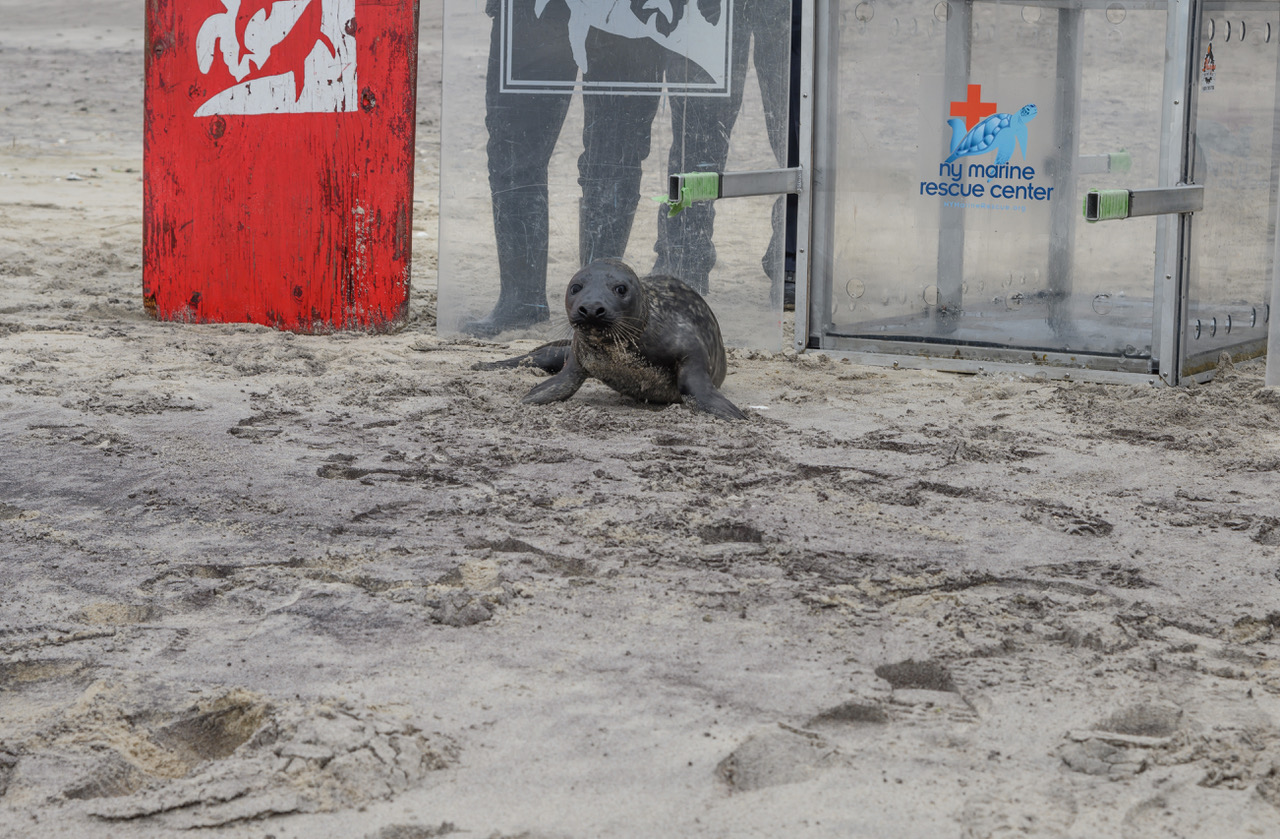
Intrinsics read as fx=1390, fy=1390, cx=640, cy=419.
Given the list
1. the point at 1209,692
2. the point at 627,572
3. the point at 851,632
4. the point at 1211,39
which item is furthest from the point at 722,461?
the point at 1211,39

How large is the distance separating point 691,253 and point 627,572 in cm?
301

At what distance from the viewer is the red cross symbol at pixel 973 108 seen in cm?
513

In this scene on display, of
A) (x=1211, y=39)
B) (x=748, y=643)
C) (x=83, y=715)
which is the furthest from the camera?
(x=1211, y=39)

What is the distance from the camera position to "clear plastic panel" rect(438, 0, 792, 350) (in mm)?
5426

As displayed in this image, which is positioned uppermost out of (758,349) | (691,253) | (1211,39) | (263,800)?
(1211,39)

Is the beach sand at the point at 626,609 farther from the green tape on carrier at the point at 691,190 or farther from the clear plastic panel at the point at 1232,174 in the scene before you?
the green tape on carrier at the point at 691,190

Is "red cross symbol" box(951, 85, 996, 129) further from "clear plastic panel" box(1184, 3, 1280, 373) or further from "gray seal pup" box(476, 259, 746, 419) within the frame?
"gray seal pup" box(476, 259, 746, 419)

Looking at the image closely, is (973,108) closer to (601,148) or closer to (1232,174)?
(1232,174)

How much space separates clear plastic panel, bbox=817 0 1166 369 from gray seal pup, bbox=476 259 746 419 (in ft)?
3.67

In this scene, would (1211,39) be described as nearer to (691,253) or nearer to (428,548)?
(691,253)

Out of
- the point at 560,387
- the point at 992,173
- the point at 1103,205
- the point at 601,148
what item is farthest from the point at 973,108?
the point at 560,387

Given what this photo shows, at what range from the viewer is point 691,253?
561 cm

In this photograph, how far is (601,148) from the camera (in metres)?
5.60

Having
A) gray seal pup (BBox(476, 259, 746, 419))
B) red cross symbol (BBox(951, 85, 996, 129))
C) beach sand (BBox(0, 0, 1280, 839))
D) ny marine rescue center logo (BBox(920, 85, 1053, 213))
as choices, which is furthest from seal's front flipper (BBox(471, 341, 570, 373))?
red cross symbol (BBox(951, 85, 996, 129))
